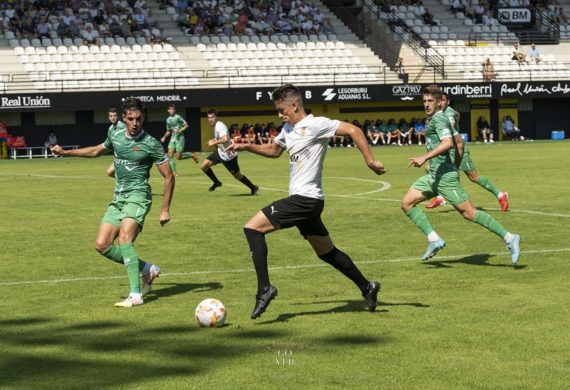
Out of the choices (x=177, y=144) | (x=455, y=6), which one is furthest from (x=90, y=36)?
(x=177, y=144)

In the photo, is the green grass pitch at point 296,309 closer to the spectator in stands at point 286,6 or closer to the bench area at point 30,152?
the bench area at point 30,152

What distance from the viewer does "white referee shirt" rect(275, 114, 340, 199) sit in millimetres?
9391

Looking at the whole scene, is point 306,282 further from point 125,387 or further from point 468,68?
point 468,68

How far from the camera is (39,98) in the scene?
47.6 metres

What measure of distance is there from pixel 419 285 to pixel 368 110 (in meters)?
44.2

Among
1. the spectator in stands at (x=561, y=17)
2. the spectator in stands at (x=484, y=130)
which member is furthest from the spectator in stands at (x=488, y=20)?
the spectator in stands at (x=484, y=130)

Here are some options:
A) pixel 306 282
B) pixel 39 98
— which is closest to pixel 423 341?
pixel 306 282

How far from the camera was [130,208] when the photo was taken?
10.9m

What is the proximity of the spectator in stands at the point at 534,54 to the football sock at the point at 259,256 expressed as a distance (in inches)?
2046

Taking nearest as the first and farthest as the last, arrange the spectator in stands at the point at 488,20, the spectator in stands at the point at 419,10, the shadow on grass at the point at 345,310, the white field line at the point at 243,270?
1. the shadow on grass at the point at 345,310
2. the white field line at the point at 243,270
3. the spectator in stands at the point at 419,10
4. the spectator in stands at the point at 488,20

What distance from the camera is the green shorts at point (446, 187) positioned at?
1318 cm

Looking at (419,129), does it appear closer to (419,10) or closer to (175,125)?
(419,10)

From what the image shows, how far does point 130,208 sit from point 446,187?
438 centimetres

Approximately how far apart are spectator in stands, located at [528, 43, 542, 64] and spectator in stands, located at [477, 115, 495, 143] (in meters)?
5.05
